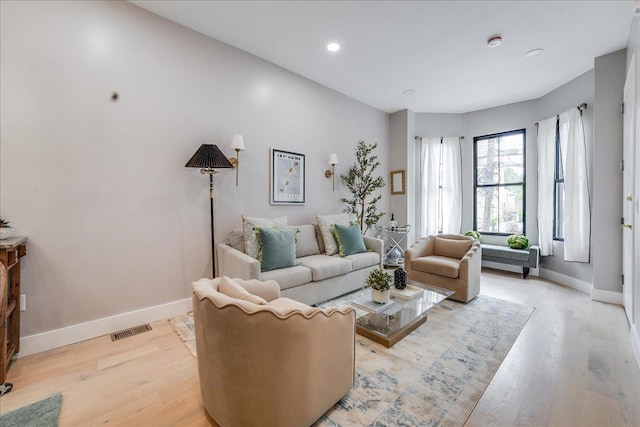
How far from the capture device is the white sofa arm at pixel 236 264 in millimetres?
2446

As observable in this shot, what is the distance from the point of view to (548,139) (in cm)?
418

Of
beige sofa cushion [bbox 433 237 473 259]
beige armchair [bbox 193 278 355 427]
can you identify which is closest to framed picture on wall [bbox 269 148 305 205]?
beige sofa cushion [bbox 433 237 473 259]

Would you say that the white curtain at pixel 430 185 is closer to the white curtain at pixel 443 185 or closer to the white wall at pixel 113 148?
the white curtain at pixel 443 185

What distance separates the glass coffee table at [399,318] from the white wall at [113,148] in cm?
191

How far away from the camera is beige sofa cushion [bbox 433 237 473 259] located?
3.57 meters

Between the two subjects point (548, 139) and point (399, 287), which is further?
point (548, 139)

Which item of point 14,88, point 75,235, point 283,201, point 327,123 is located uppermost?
point 327,123

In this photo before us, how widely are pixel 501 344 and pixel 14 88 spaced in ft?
14.6

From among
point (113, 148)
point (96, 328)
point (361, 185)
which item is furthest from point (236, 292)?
point (361, 185)

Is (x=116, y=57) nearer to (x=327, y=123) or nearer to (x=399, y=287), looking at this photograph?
(x=327, y=123)

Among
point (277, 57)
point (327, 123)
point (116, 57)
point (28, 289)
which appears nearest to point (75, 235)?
point (28, 289)

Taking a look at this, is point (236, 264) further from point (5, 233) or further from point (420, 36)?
point (420, 36)

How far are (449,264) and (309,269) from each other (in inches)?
68.3

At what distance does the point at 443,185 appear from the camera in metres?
5.44
